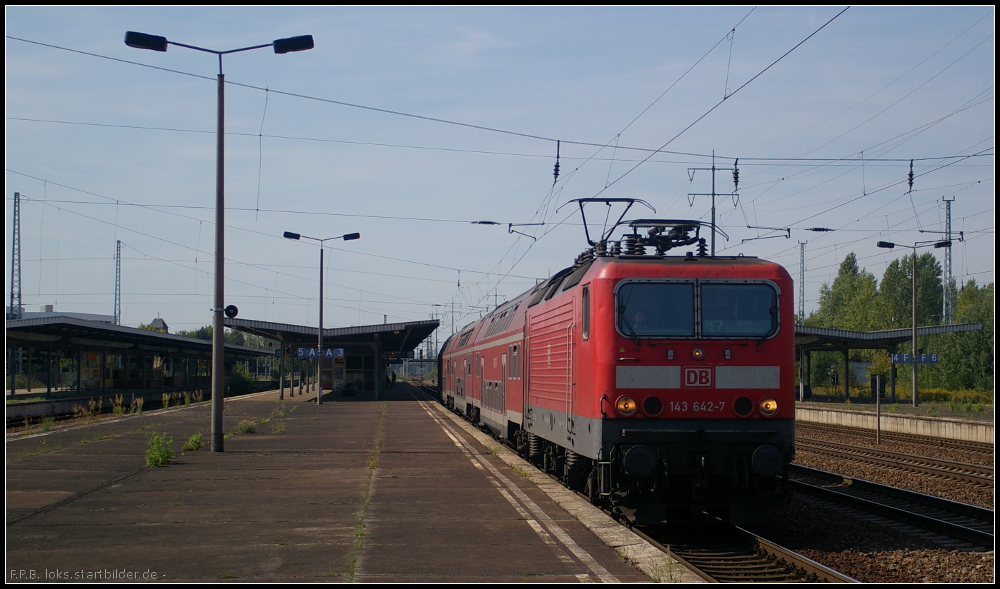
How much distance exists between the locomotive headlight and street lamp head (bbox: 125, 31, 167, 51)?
37.2 feet

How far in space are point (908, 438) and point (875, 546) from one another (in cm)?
1677

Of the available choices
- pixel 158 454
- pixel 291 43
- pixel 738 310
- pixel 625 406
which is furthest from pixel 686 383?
pixel 291 43

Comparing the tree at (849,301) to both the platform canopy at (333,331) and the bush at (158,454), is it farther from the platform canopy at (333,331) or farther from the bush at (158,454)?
the bush at (158,454)

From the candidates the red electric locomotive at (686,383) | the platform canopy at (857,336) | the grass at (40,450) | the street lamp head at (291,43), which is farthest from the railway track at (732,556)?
the platform canopy at (857,336)

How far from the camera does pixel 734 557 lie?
28.6ft

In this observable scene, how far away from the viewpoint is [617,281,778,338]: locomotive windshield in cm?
970

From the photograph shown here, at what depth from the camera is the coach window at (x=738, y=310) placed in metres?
9.73

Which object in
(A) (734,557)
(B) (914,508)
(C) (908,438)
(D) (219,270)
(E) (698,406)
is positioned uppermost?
(D) (219,270)

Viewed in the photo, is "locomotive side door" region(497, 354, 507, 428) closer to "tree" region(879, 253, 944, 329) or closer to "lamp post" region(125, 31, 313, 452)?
"lamp post" region(125, 31, 313, 452)

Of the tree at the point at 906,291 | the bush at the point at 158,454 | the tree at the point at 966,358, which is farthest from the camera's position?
the tree at the point at 906,291

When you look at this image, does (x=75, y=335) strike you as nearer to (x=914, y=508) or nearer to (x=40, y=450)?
(x=40, y=450)

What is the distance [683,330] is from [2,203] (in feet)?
22.4

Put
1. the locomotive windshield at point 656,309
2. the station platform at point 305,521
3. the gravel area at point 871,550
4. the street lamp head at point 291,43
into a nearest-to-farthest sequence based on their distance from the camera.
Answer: the station platform at point 305,521, the gravel area at point 871,550, the locomotive windshield at point 656,309, the street lamp head at point 291,43

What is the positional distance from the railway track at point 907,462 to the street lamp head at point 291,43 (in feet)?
46.5
